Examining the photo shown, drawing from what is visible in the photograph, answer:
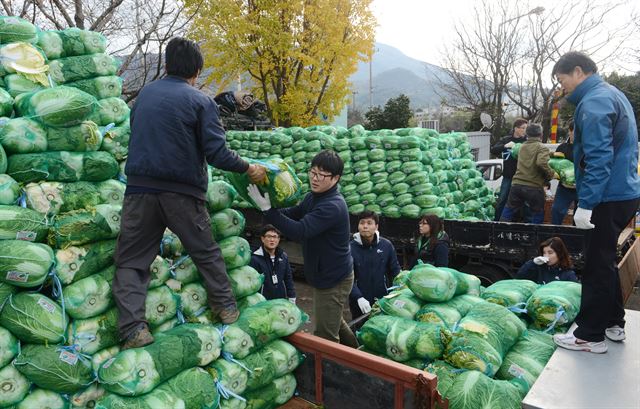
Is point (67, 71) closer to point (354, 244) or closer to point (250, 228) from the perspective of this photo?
point (354, 244)

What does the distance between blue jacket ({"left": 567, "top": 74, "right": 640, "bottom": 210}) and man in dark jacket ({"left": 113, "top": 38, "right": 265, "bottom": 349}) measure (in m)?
2.04

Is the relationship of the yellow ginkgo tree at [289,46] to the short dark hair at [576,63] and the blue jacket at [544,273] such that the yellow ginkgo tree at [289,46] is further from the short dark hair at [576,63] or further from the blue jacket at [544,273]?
the short dark hair at [576,63]

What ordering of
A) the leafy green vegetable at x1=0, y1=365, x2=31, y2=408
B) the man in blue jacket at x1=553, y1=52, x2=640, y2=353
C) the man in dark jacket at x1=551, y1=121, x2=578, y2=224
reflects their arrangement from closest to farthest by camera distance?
the leafy green vegetable at x1=0, y1=365, x2=31, y2=408
the man in blue jacket at x1=553, y1=52, x2=640, y2=353
the man in dark jacket at x1=551, y1=121, x2=578, y2=224

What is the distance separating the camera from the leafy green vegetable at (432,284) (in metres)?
3.36

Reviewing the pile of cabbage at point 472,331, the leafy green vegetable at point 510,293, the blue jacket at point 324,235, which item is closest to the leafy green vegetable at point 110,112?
the blue jacket at point 324,235

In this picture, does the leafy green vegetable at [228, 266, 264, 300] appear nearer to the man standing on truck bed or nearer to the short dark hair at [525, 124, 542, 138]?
the man standing on truck bed

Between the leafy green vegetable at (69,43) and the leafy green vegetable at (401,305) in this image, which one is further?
the leafy green vegetable at (69,43)

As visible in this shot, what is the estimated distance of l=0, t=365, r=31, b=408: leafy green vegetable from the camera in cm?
234

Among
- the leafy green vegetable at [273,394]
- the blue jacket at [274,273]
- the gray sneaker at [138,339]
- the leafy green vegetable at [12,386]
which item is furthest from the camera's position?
the blue jacket at [274,273]

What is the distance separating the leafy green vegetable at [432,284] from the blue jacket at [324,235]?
0.50 metres

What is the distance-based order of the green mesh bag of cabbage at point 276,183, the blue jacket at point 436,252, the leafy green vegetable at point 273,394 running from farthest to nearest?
the blue jacket at point 436,252 < the green mesh bag of cabbage at point 276,183 < the leafy green vegetable at point 273,394

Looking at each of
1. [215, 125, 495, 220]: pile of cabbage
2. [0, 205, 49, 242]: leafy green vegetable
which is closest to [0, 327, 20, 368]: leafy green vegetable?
[0, 205, 49, 242]: leafy green vegetable

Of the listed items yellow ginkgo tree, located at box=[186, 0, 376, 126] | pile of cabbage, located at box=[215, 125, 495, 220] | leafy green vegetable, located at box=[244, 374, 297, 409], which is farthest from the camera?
yellow ginkgo tree, located at box=[186, 0, 376, 126]

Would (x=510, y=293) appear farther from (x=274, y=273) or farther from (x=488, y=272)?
(x=488, y=272)
